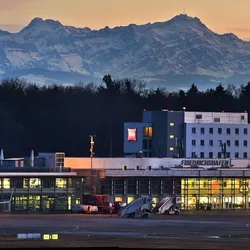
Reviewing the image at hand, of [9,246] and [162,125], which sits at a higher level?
[162,125]

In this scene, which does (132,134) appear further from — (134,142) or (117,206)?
(117,206)

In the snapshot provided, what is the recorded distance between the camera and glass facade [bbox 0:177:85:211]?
123188 mm

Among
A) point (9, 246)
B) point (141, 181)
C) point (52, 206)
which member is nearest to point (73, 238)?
point (9, 246)

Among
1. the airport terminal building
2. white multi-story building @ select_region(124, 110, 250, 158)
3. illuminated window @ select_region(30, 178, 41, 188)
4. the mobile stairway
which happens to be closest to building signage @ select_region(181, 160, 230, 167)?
the airport terminal building

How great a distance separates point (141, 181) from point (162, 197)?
3.16 meters

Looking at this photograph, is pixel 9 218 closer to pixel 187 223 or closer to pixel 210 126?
pixel 187 223

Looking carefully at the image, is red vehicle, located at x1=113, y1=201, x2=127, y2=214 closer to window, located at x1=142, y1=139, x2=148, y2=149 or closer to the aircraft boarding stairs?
the aircraft boarding stairs

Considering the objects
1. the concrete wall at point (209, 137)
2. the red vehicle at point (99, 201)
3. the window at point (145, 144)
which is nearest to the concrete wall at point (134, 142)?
the window at point (145, 144)

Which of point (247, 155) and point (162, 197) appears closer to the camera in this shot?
point (162, 197)

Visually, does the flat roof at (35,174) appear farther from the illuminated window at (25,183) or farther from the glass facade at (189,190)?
the glass facade at (189,190)

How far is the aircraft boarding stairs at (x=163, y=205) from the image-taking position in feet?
403

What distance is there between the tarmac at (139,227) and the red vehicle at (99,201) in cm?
723

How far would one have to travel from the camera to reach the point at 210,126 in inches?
7008

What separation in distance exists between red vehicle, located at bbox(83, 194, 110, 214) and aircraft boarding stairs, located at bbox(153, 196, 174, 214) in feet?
17.9
